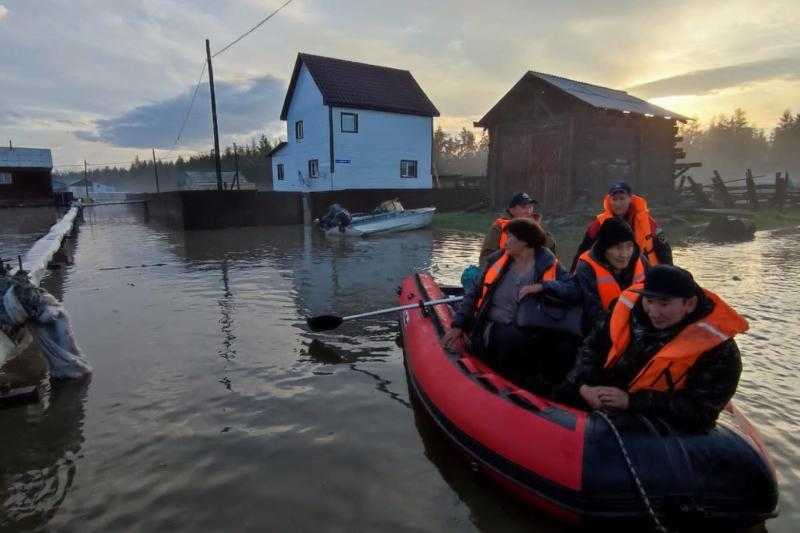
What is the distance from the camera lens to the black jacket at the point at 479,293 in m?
4.48

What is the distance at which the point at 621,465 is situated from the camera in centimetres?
303

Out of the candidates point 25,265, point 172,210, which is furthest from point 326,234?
point 25,265

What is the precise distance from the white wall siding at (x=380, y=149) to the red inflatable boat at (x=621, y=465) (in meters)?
26.4

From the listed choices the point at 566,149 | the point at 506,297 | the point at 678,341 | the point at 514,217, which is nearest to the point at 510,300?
the point at 506,297

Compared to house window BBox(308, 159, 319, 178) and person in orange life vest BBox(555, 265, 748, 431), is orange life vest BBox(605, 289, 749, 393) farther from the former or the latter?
house window BBox(308, 159, 319, 178)

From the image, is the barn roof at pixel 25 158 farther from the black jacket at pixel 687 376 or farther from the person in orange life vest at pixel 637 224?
the black jacket at pixel 687 376

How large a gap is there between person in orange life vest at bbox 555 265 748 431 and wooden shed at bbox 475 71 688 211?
18.9 metres

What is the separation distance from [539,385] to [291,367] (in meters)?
3.12

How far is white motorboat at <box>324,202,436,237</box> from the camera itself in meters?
20.2

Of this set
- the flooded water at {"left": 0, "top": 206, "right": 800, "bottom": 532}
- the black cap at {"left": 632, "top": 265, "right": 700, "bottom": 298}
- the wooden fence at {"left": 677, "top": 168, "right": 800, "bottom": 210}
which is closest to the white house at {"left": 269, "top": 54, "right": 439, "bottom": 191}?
the wooden fence at {"left": 677, "top": 168, "right": 800, "bottom": 210}

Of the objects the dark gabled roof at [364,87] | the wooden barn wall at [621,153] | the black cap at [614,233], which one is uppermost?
the dark gabled roof at [364,87]

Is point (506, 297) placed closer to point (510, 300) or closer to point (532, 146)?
point (510, 300)

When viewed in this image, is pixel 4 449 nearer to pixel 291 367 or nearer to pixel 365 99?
pixel 291 367

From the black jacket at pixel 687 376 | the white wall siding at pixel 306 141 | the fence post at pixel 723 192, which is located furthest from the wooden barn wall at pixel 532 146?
the black jacket at pixel 687 376
